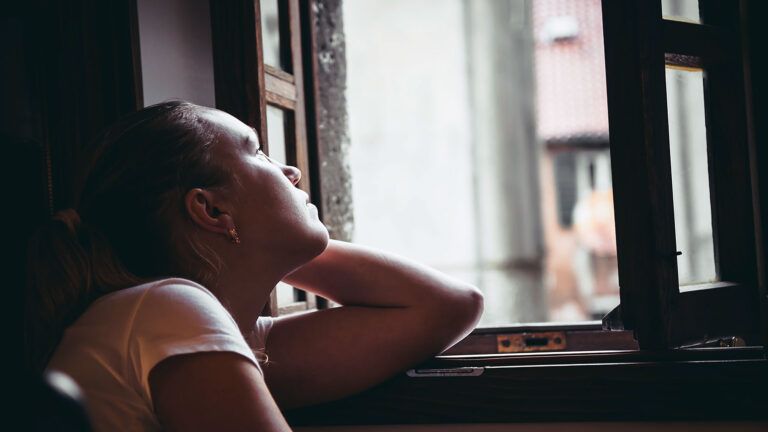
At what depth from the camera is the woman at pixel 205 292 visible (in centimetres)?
90

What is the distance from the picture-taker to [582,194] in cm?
1127

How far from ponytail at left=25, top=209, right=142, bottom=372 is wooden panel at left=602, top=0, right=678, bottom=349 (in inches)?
36.0

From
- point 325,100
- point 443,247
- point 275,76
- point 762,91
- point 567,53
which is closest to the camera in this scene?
point 762,91

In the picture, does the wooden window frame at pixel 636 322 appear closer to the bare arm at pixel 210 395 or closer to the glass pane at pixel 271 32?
the glass pane at pixel 271 32

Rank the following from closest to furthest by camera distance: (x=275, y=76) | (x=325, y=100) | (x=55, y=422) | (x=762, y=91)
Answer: (x=55, y=422) → (x=762, y=91) → (x=275, y=76) → (x=325, y=100)

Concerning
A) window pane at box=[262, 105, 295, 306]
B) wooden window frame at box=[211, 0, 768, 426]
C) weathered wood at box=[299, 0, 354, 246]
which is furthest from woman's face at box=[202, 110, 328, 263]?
weathered wood at box=[299, 0, 354, 246]

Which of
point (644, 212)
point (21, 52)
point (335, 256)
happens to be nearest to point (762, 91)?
point (644, 212)

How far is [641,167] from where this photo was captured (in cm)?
136

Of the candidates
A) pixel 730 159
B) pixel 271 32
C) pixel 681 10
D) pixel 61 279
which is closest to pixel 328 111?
pixel 271 32

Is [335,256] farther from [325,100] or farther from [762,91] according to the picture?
[325,100]

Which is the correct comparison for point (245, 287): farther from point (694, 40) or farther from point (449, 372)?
point (694, 40)

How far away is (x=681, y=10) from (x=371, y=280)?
0.91 m

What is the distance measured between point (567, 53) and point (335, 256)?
10277 millimetres

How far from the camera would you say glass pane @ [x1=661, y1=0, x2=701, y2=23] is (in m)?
1.48
